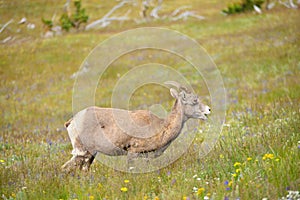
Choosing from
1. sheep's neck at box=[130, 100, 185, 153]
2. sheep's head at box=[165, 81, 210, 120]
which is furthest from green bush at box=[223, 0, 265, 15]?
sheep's neck at box=[130, 100, 185, 153]

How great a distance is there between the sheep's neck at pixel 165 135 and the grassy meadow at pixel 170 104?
36cm

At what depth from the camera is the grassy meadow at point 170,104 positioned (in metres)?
5.11

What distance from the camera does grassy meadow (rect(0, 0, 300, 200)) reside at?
5.11 metres

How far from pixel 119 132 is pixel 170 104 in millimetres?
6593

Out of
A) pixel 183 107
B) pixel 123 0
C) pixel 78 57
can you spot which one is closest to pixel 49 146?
pixel 183 107

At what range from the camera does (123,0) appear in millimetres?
43938

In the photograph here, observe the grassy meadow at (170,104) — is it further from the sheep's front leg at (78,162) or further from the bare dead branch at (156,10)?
the bare dead branch at (156,10)

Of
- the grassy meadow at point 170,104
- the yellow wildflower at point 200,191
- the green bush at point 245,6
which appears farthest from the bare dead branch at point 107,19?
the yellow wildflower at point 200,191

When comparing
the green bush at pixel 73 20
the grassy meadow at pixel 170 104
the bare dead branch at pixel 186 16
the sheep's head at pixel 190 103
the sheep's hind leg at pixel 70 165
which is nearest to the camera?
the grassy meadow at pixel 170 104

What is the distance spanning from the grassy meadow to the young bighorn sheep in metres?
0.29

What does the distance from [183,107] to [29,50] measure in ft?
64.7

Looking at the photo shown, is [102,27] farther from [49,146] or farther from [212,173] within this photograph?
[212,173]

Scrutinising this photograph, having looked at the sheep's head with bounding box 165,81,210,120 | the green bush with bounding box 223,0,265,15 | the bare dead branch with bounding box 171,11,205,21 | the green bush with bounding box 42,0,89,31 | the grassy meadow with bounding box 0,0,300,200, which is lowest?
the bare dead branch with bounding box 171,11,205,21

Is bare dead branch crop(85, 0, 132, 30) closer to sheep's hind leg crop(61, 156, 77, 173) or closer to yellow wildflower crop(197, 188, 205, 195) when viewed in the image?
sheep's hind leg crop(61, 156, 77, 173)
